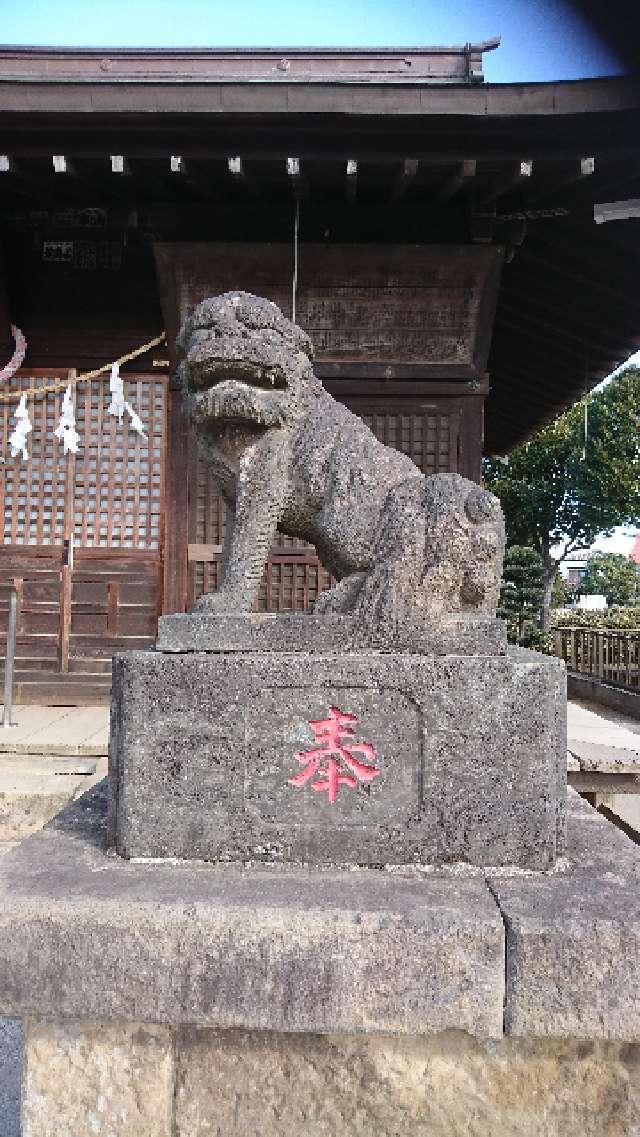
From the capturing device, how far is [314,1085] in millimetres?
1868

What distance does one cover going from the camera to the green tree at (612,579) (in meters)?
35.2

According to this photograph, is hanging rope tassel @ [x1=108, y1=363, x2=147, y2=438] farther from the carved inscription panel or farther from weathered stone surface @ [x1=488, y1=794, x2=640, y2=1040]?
weathered stone surface @ [x1=488, y1=794, x2=640, y2=1040]

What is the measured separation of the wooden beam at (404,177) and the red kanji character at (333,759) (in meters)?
4.45

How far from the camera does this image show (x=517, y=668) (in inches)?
86.4

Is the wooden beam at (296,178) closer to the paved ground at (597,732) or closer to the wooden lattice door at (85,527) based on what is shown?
the wooden lattice door at (85,527)

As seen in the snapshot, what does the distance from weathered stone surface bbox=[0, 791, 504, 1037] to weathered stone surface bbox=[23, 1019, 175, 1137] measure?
0.31 feet

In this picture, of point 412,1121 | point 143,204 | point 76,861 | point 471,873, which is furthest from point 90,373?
point 412,1121

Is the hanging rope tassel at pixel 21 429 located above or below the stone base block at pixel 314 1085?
above

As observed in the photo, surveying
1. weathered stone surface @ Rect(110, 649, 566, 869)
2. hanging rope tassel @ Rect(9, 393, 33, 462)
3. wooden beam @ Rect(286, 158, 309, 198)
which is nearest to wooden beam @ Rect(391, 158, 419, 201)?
wooden beam @ Rect(286, 158, 309, 198)

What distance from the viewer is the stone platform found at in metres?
1.80

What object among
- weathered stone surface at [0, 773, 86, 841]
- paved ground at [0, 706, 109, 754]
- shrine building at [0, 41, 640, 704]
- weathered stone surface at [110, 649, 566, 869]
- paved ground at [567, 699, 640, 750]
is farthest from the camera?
paved ground at [567, 699, 640, 750]

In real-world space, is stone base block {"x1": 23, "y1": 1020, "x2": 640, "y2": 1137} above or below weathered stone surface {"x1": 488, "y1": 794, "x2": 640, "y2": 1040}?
below

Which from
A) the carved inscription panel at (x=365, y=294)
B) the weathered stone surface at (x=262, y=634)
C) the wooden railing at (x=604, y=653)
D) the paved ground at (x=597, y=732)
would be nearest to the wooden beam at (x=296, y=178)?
the carved inscription panel at (x=365, y=294)

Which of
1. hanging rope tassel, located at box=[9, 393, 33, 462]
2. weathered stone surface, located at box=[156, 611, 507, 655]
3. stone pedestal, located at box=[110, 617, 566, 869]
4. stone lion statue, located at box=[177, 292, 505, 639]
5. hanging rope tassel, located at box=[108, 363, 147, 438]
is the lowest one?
stone pedestal, located at box=[110, 617, 566, 869]
